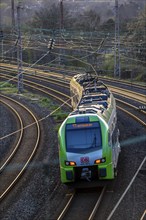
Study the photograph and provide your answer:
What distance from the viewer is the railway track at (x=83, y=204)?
13297 millimetres

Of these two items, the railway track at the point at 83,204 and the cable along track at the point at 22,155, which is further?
the cable along track at the point at 22,155

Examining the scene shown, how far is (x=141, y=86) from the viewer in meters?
39.3

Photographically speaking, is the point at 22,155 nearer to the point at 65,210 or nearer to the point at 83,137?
the point at 83,137

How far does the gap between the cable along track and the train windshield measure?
10.2 ft

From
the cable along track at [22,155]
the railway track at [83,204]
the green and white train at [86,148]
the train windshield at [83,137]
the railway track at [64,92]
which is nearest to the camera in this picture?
the railway track at [83,204]

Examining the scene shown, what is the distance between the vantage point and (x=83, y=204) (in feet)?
46.6

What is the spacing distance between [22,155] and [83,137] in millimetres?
5714

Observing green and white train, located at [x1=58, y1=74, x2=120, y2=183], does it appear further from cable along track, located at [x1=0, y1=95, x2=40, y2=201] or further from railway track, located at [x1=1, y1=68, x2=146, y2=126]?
railway track, located at [x1=1, y1=68, x2=146, y2=126]

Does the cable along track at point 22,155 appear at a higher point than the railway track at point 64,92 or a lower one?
lower

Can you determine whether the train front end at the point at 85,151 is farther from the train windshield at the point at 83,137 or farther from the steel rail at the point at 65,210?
the steel rail at the point at 65,210

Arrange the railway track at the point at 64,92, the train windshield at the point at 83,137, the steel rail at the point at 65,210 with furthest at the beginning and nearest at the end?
the railway track at the point at 64,92, the train windshield at the point at 83,137, the steel rail at the point at 65,210

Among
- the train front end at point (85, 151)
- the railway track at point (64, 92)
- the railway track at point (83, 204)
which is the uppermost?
the train front end at point (85, 151)

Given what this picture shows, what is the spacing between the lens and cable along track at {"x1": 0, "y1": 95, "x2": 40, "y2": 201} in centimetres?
1661

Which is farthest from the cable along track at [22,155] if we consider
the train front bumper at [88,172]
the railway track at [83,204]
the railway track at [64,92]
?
the railway track at [64,92]
